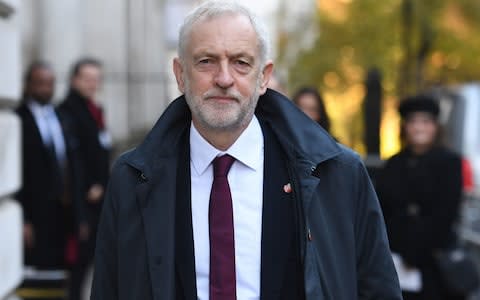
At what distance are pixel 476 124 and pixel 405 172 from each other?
255 inches

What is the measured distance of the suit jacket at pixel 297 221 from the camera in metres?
3.05

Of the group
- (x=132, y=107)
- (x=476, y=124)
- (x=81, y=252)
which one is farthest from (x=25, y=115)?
(x=132, y=107)

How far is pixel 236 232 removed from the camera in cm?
311

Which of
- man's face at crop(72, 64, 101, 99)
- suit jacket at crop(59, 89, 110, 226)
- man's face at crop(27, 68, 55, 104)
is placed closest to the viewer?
man's face at crop(27, 68, 55, 104)

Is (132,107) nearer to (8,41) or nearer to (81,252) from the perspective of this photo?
(81,252)

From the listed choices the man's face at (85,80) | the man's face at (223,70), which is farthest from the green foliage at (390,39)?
the man's face at (223,70)

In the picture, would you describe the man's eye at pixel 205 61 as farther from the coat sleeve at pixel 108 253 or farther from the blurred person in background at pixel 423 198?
the blurred person in background at pixel 423 198

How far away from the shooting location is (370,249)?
3176mm

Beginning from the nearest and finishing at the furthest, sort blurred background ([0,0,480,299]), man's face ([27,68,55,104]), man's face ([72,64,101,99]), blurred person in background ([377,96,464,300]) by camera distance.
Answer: blurred person in background ([377,96,464,300]), man's face ([27,68,55,104]), man's face ([72,64,101,99]), blurred background ([0,0,480,299])

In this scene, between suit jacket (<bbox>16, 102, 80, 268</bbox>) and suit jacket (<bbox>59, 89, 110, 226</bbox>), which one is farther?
suit jacket (<bbox>59, 89, 110, 226</bbox>)

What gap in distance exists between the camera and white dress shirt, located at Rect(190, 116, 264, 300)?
121 inches

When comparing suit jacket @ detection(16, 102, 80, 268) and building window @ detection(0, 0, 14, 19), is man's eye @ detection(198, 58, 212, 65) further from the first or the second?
suit jacket @ detection(16, 102, 80, 268)

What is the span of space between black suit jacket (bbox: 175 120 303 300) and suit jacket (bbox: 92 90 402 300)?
2 cm

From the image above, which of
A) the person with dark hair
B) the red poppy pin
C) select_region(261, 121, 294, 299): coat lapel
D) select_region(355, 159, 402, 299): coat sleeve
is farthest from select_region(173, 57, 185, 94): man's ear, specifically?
the person with dark hair
